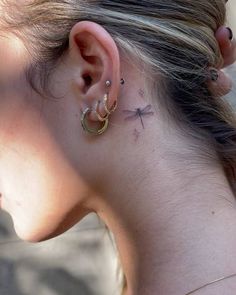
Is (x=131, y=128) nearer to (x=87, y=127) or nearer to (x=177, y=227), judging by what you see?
(x=87, y=127)

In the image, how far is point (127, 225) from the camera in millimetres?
1252

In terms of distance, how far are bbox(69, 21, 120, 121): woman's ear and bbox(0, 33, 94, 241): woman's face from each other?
4 centimetres

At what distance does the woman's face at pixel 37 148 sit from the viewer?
1229 millimetres

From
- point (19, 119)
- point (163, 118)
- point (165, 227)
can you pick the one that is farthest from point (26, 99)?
point (165, 227)

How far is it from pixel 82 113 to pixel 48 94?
9cm

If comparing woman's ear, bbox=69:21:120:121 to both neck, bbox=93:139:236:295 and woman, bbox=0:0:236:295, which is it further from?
neck, bbox=93:139:236:295

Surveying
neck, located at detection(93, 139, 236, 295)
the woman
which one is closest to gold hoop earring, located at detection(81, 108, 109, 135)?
the woman

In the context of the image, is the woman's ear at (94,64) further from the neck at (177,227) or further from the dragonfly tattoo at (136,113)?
the neck at (177,227)

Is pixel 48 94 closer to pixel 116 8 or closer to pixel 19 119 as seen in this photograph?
pixel 19 119

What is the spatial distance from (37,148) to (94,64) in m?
0.22

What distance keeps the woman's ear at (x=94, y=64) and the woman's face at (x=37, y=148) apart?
4 cm

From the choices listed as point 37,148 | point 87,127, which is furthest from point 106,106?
point 37,148

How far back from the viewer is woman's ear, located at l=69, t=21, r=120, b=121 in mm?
1155

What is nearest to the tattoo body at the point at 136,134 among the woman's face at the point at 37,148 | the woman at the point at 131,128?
the woman at the point at 131,128
